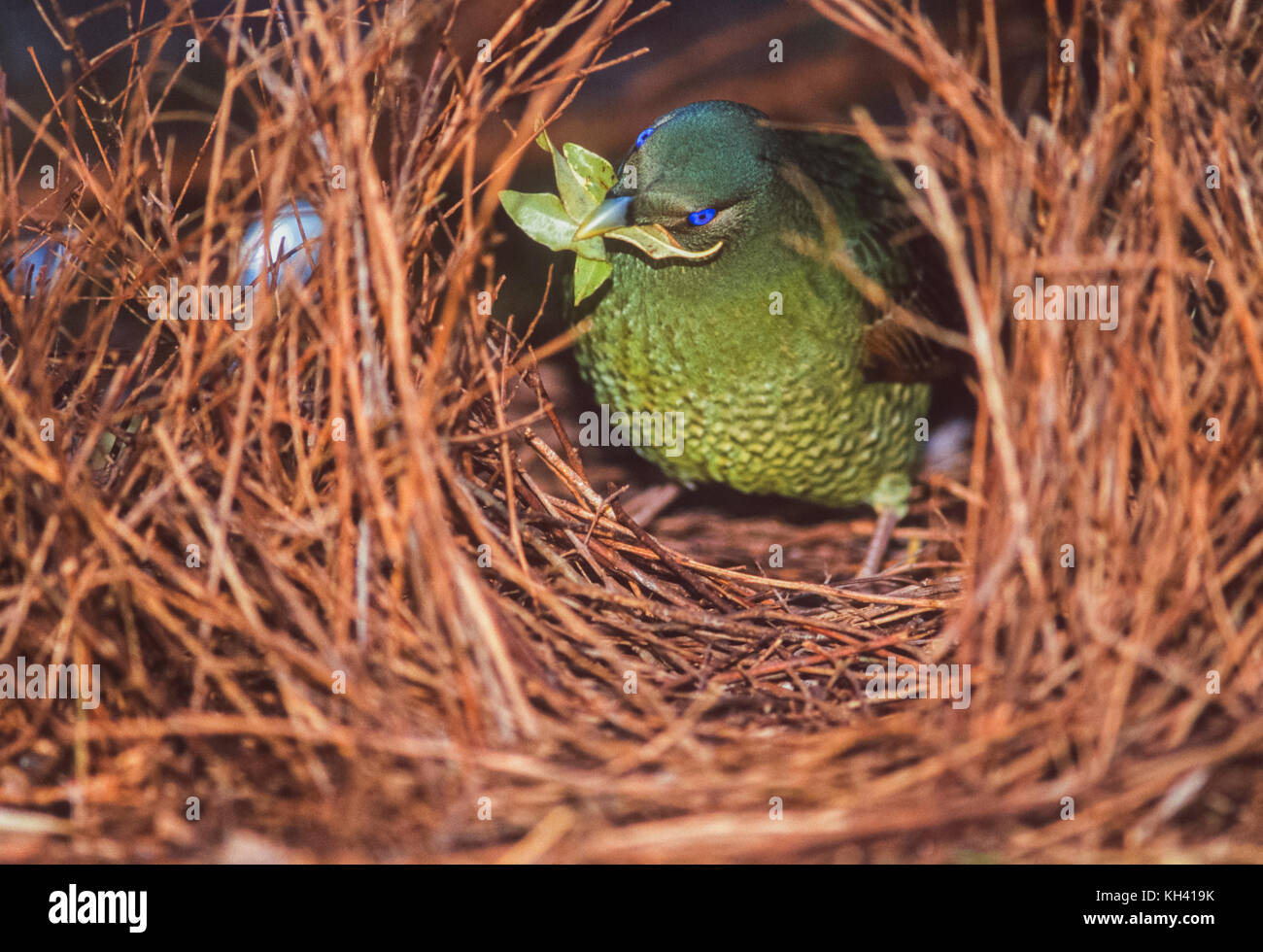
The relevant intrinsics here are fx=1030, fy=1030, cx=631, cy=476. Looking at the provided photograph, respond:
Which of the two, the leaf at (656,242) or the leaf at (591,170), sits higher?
the leaf at (591,170)

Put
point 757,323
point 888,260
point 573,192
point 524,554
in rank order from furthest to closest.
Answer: point 888,260 < point 757,323 < point 573,192 < point 524,554

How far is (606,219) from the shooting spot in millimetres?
2398

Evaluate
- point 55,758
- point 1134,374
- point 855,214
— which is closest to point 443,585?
point 55,758

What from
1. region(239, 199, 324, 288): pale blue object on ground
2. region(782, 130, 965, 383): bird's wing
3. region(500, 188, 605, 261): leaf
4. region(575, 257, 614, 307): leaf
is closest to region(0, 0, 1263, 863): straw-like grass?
region(239, 199, 324, 288): pale blue object on ground

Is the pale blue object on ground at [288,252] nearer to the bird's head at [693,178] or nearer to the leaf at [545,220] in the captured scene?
the leaf at [545,220]

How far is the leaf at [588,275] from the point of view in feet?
8.54

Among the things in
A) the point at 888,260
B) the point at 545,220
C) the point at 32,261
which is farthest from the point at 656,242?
the point at 32,261

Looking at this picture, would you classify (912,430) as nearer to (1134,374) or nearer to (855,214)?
(855,214)

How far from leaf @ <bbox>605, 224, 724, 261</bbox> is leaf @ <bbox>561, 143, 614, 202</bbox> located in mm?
114

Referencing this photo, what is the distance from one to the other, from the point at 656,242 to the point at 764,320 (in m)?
0.39

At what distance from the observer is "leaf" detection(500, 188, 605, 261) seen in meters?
2.44

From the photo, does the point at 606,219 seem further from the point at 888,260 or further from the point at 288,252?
the point at 888,260

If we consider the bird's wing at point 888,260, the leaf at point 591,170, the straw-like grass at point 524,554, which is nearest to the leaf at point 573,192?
the leaf at point 591,170

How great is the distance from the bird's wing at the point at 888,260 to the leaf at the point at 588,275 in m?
0.68
